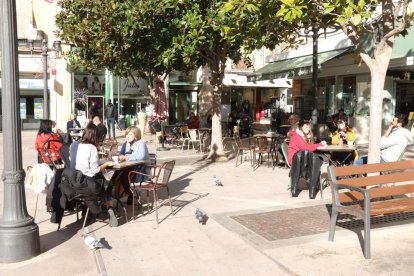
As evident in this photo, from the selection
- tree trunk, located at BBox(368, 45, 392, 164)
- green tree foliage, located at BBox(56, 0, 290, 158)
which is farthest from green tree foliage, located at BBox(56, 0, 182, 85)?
tree trunk, located at BBox(368, 45, 392, 164)

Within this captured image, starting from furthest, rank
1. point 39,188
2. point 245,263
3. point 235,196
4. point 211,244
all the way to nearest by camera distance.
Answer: point 235,196, point 39,188, point 211,244, point 245,263

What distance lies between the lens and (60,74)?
2642 cm

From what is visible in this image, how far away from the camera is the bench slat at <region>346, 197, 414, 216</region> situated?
17.2ft

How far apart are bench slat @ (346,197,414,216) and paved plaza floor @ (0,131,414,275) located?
1.11 ft

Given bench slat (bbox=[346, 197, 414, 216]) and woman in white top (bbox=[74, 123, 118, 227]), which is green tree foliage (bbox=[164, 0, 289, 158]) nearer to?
woman in white top (bbox=[74, 123, 118, 227])

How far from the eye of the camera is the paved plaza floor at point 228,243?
14.8 feet

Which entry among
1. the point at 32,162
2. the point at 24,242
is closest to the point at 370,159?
the point at 24,242

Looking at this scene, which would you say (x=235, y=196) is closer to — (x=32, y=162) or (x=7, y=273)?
(x=7, y=273)

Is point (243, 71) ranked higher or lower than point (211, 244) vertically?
higher

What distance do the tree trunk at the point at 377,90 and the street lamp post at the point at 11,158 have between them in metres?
5.00

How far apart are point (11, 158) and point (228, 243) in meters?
2.67

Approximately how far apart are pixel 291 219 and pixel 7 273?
12.3 feet

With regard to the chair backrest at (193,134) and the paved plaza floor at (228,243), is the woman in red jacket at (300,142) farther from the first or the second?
the chair backrest at (193,134)

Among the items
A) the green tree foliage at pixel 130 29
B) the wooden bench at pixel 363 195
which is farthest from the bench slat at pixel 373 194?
the green tree foliage at pixel 130 29
